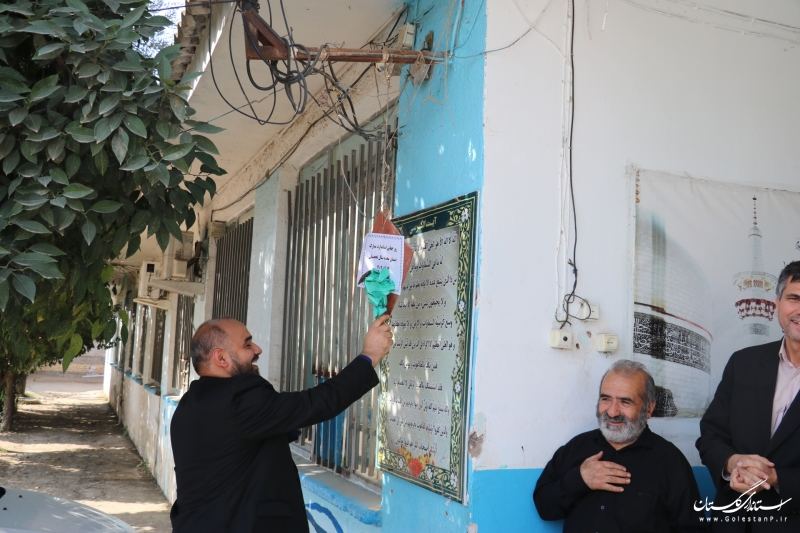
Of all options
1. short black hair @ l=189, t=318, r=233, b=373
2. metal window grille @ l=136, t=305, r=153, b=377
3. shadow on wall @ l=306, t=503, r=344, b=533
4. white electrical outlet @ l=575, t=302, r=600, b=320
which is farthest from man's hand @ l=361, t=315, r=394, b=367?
metal window grille @ l=136, t=305, r=153, b=377

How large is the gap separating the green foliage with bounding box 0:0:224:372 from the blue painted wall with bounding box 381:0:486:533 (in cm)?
101

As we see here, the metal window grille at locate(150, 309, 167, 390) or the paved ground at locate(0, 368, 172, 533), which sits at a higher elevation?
the metal window grille at locate(150, 309, 167, 390)

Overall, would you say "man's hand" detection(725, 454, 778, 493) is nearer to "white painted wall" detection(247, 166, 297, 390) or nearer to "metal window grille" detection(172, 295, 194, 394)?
"white painted wall" detection(247, 166, 297, 390)

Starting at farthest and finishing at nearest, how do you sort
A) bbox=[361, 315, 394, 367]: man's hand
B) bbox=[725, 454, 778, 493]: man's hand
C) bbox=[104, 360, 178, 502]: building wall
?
bbox=[104, 360, 178, 502]: building wall
bbox=[361, 315, 394, 367]: man's hand
bbox=[725, 454, 778, 493]: man's hand

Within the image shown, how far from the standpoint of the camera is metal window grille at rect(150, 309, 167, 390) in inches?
516

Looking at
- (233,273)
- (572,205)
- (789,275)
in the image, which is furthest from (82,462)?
(789,275)

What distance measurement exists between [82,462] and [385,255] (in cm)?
1064

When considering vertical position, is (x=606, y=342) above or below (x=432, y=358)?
above

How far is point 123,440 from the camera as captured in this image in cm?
1502

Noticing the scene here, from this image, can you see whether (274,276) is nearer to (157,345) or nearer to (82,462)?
(82,462)

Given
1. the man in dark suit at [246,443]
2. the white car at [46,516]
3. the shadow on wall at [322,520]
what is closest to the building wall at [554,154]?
the man in dark suit at [246,443]

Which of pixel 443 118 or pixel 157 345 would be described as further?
pixel 157 345

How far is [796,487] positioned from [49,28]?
10.2 feet

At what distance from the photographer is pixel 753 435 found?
286 centimetres
